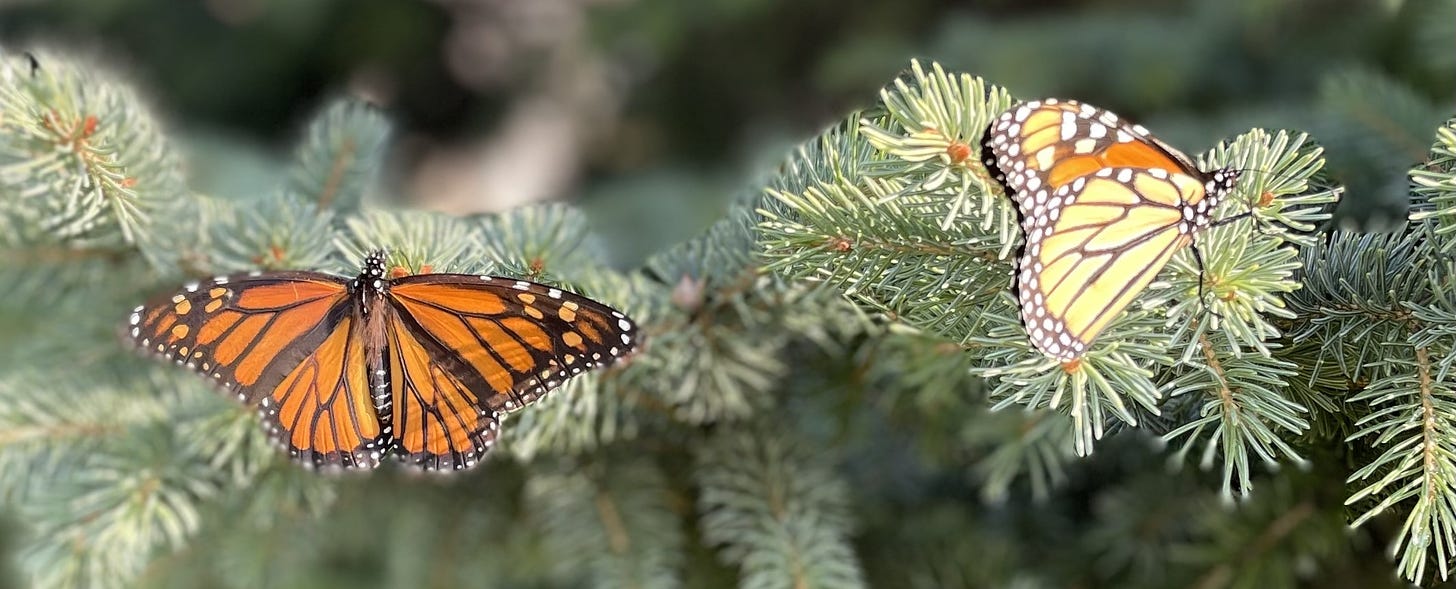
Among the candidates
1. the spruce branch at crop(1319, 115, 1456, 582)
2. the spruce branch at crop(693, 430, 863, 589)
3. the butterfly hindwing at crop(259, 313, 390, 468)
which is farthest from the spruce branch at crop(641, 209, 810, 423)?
the spruce branch at crop(1319, 115, 1456, 582)

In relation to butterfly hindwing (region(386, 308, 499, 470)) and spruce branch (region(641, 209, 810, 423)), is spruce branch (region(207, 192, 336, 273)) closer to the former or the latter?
butterfly hindwing (region(386, 308, 499, 470))

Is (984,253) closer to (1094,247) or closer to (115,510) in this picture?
(1094,247)

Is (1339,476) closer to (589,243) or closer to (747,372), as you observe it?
(747,372)

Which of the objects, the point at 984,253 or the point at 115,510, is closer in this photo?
the point at 984,253

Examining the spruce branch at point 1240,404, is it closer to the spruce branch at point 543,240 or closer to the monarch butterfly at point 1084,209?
the monarch butterfly at point 1084,209

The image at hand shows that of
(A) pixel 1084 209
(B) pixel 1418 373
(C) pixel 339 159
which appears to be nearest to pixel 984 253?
(A) pixel 1084 209

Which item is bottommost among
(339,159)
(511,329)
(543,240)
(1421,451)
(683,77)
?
(1421,451)
